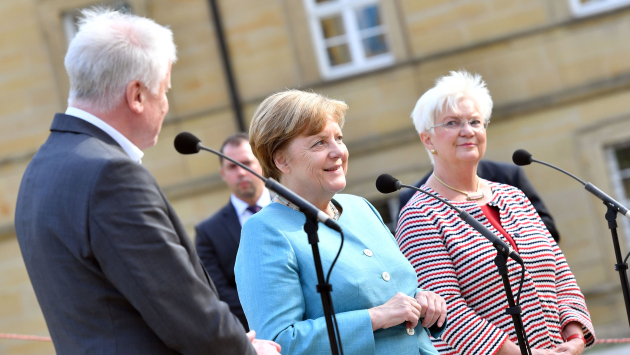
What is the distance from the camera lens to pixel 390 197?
9719mm

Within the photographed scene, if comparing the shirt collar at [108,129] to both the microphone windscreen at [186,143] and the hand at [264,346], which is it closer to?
the microphone windscreen at [186,143]

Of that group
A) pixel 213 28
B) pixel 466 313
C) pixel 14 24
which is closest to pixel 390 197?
pixel 213 28

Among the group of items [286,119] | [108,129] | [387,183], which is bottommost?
[387,183]

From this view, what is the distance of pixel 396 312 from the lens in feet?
8.13

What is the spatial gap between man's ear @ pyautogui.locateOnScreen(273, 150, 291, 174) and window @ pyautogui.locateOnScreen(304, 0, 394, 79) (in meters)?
7.01

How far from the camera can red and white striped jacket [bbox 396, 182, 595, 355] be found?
3039 mm

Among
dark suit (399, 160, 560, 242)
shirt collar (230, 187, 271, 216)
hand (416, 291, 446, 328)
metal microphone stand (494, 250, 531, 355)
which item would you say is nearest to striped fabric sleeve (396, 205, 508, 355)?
metal microphone stand (494, 250, 531, 355)

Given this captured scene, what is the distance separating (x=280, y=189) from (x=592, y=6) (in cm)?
799

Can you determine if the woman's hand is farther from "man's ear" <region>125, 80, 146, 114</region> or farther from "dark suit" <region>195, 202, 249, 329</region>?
A: "dark suit" <region>195, 202, 249, 329</region>

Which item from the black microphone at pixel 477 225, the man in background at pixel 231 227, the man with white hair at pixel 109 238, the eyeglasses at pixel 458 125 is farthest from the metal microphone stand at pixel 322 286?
the man in background at pixel 231 227

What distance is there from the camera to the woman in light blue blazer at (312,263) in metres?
2.43

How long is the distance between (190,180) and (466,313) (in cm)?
718

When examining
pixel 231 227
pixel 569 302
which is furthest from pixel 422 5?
pixel 569 302

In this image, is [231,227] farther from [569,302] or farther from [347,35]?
[347,35]
